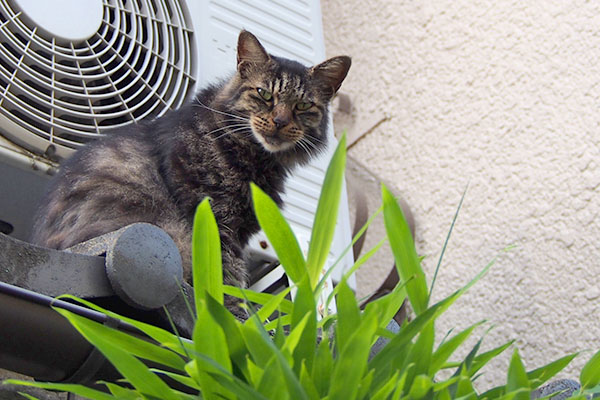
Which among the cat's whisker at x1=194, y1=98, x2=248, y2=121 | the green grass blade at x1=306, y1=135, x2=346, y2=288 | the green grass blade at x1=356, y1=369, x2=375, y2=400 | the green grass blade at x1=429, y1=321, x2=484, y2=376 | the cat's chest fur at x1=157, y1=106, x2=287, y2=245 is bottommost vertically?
the cat's chest fur at x1=157, y1=106, x2=287, y2=245

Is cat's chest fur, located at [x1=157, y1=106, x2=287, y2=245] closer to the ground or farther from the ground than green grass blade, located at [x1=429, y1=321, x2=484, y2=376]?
closer to the ground

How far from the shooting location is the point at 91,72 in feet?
5.03

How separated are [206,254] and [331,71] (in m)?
1.33

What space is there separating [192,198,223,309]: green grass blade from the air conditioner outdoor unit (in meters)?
0.71

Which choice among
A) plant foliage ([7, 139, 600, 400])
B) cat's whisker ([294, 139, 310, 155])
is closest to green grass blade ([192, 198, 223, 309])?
plant foliage ([7, 139, 600, 400])

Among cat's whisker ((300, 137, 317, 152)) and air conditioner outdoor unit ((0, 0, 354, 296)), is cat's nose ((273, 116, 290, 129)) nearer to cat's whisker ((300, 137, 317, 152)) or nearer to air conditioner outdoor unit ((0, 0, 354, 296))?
cat's whisker ((300, 137, 317, 152))

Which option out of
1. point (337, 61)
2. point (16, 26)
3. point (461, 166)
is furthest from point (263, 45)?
point (461, 166)

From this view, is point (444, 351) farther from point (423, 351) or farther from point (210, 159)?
point (210, 159)

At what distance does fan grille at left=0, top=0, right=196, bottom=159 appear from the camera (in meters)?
1.43

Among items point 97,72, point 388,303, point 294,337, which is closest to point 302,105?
point 97,72

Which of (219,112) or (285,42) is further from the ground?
(285,42)

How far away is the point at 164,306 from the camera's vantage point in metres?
→ 1.08

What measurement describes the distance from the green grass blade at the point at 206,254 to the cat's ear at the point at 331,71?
1276 mm

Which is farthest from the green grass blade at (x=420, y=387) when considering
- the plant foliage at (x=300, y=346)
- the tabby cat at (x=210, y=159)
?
the tabby cat at (x=210, y=159)
